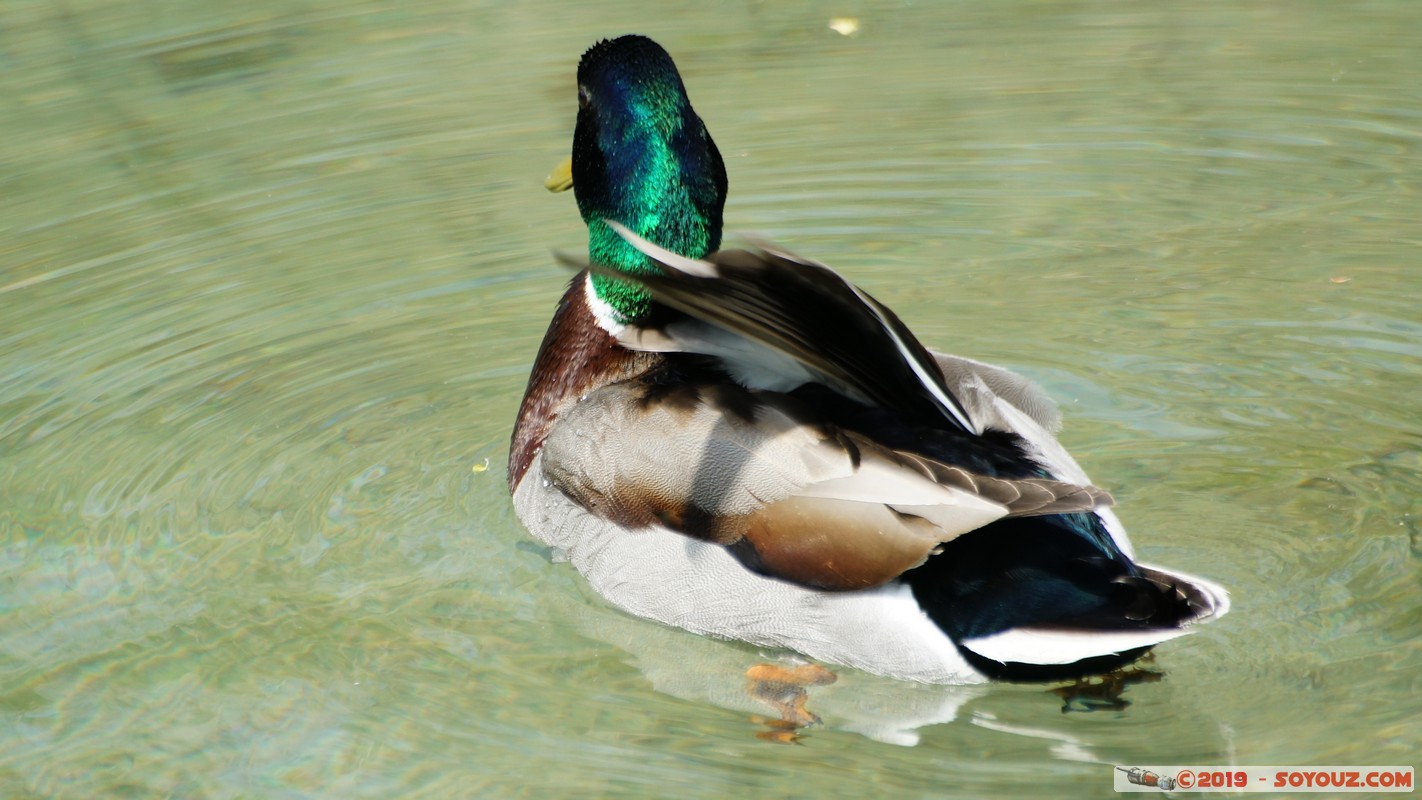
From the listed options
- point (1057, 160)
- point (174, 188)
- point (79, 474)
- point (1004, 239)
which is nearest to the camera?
point (79, 474)

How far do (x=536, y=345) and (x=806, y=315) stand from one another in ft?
7.53

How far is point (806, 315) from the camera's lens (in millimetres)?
3309

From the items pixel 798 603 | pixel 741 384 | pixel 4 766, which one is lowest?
pixel 4 766

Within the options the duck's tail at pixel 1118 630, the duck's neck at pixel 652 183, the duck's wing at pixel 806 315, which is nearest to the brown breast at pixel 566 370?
the duck's neck at pixel 652 183

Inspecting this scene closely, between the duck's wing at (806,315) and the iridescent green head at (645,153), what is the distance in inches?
39.0

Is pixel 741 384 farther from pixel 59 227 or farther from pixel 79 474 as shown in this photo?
pixel 59 227

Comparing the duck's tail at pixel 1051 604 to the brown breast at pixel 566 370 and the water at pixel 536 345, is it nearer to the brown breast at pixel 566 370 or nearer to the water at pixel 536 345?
the water at pixel 536 345

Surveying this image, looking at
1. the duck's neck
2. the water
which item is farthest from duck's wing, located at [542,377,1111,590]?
the duck's neck

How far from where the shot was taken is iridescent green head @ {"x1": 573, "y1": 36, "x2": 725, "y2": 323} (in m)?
4.32

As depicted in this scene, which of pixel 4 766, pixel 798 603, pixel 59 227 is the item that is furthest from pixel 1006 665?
pixel 59 227

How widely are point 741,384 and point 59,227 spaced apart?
4119mm

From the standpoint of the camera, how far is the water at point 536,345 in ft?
11.4

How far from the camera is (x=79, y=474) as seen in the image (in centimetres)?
475
